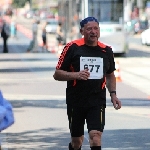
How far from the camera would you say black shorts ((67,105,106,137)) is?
803 cm

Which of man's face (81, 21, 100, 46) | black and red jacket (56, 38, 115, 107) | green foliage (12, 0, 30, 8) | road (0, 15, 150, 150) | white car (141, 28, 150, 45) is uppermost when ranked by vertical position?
man's face (81, 21, 100, 46)

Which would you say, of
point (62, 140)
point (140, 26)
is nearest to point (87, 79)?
point (62, 140)

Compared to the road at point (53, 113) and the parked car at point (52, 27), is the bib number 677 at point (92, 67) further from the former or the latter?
the parked car at point (52, 27)

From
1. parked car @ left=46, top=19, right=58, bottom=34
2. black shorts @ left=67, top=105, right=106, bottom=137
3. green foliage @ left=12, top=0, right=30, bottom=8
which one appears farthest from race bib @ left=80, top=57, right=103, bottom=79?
green foliage @ left=12, top=0, right=30, bottom=8

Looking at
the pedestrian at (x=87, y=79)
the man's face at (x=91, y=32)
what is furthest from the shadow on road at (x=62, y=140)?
the man's face at (x=91, y=32)

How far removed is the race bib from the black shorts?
0.35 metres

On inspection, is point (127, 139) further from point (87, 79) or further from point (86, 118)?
point (87, 79)

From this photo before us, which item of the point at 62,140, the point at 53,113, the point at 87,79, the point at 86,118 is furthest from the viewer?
the point at 53,113

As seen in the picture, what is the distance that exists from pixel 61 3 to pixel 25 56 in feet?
62.3

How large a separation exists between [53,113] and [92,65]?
7.17 meters

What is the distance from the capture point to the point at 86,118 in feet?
26.7

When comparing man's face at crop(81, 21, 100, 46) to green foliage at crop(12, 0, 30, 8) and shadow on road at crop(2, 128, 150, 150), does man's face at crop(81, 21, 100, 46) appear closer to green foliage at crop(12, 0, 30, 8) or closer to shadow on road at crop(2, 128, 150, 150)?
shadow on road at crop(2, 128, 150, 150)

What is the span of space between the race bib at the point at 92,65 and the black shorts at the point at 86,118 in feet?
1.14

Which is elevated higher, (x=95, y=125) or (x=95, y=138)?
(x=95, y=125)
